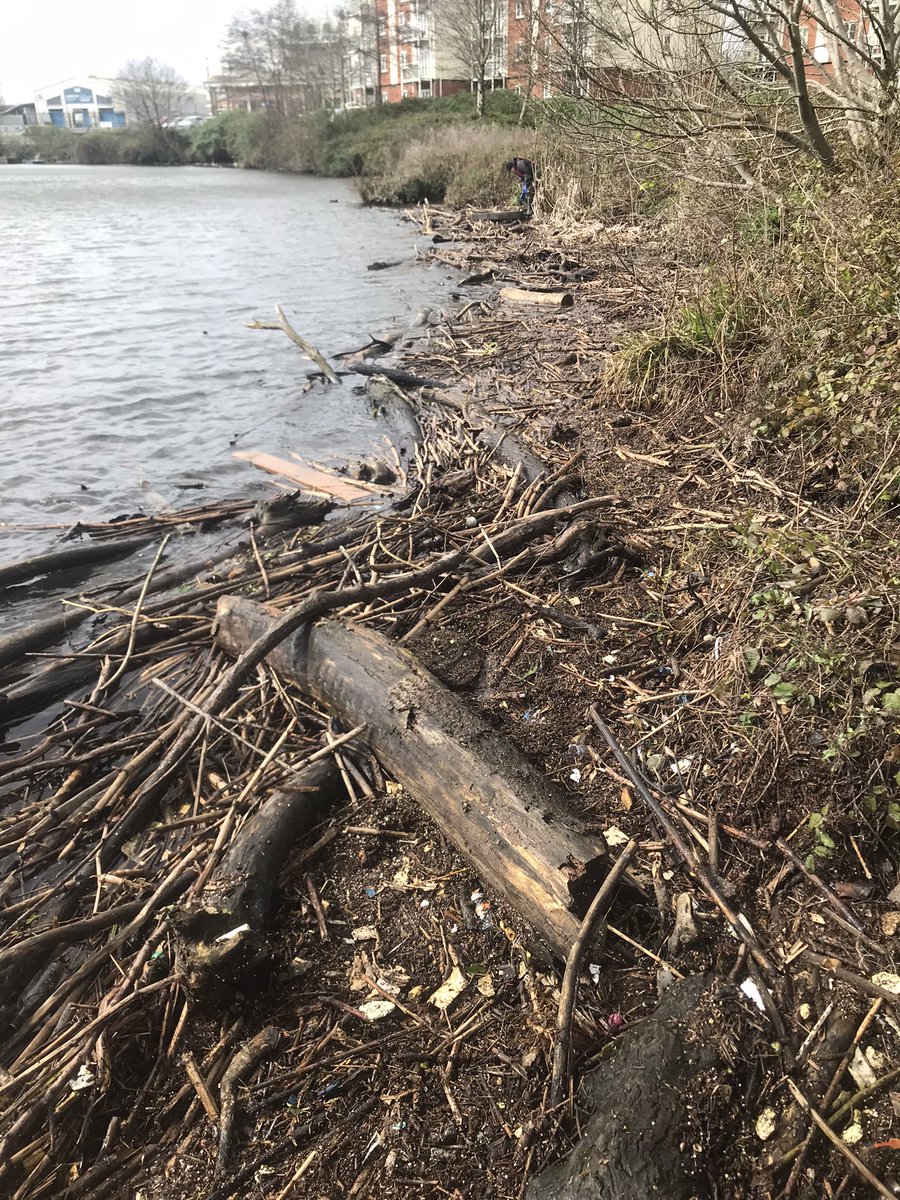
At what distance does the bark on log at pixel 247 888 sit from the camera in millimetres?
2559

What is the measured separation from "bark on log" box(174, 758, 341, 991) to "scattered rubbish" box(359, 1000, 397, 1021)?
42 cm

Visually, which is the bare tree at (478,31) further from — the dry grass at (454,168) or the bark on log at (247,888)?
the bark on log at (247,888)

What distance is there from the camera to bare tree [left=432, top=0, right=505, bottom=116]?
1528 inches

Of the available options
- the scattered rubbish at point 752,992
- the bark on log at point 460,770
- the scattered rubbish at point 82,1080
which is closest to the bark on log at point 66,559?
the bark on log at point 460,770

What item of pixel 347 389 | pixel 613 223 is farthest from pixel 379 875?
pixel 613 223

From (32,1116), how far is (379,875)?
4.43ft

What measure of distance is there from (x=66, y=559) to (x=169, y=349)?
8212mm

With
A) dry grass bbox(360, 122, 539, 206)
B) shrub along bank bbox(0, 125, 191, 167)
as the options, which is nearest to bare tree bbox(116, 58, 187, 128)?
shrub along bank bbox(0, 125, 191, 167)

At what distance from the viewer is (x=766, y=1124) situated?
2.05 m

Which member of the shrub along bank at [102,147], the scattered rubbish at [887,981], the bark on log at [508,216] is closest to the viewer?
the scattered rubbish at [887,981]

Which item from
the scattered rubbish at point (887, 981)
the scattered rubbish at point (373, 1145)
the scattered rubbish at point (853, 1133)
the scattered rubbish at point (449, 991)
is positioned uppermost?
the scattered rubbish at point (887, 981)

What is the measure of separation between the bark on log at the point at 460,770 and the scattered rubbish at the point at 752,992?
0.54 meters

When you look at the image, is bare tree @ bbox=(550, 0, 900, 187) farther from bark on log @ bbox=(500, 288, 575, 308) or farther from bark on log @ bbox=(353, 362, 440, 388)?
bark on log @ bbox=(500, 288, 575, 308)

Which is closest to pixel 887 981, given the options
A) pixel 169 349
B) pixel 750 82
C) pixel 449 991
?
pixel 449 991
